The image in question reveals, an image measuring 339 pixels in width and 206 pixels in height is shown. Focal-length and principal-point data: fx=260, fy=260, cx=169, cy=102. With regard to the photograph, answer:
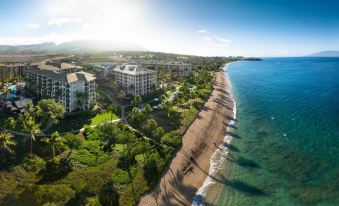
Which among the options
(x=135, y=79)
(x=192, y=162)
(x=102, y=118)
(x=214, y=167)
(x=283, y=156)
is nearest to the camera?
(x=214, y=167)

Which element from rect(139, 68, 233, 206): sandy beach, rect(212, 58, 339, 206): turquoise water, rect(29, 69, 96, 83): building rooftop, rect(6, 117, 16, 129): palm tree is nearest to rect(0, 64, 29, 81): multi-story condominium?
rect(29, 69, 96, 83): building rooftop

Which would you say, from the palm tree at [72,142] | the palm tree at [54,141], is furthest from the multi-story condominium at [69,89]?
the palm tree at [54,141]

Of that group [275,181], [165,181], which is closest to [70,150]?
[165,181]

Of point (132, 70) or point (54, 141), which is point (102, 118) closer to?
point (54, 141)

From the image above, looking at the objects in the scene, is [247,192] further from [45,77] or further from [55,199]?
[45,77]

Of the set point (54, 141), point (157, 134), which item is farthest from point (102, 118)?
point (54, 141)

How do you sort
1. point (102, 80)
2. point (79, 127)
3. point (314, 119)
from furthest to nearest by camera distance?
point (102, 80)
point (314, 119)
point (79, 127)
